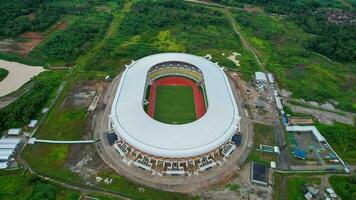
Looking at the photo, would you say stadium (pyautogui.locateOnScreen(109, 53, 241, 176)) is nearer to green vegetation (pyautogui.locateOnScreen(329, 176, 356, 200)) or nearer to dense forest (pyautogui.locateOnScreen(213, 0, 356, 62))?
green vegetation (pyautogui.locateOnScreen(329, 176, 356, 200))

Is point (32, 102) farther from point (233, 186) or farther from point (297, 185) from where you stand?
point (297, 185)

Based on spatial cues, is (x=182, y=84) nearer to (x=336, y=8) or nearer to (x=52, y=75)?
(x=52, y=75)

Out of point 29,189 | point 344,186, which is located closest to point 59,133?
point 29,189

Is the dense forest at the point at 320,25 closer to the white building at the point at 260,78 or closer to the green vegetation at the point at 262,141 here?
the white building at the point at 260,78

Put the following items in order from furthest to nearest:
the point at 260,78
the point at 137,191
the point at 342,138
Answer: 1. the point at 260,78
2. the point at 342,138
3. the point at 137,191

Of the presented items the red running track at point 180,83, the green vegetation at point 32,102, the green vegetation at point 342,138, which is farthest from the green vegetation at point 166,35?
the green vegetation at point 342,138

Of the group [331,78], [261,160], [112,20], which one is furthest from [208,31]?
[261,160]
